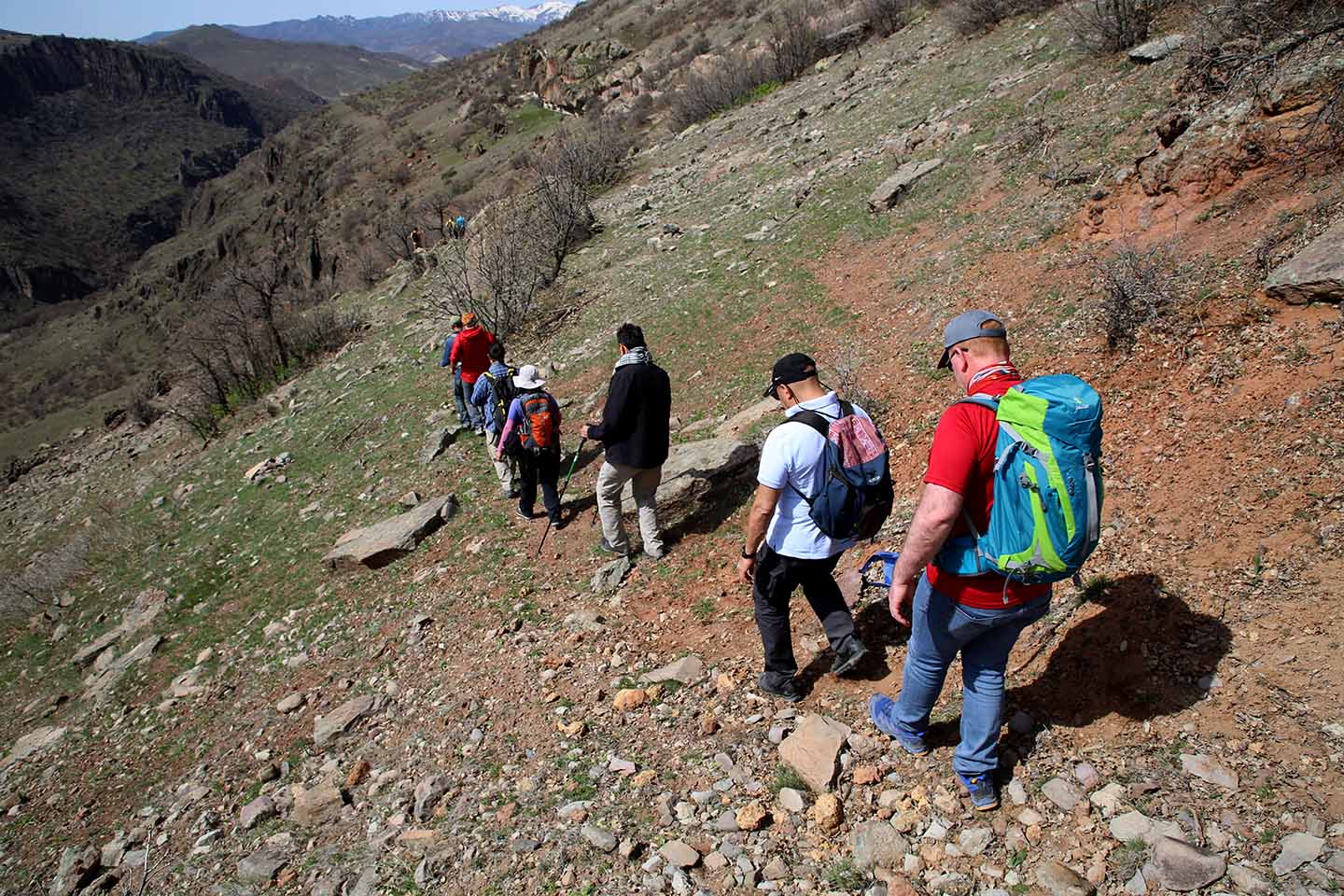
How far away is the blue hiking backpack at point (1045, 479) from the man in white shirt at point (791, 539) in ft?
2.66

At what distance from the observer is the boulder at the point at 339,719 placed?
4.63 metres

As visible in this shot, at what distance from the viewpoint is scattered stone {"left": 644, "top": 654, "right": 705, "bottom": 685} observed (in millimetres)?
3887

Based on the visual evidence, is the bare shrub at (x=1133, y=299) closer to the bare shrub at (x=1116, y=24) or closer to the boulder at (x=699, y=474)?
the boulder at (x=699, y=474)

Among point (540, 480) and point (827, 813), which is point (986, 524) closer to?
point (827, 813)

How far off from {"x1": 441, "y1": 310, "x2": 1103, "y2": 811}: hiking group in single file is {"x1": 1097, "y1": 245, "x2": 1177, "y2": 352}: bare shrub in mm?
2540

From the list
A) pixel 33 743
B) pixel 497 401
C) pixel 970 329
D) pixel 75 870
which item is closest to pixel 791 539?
pixel 970 329

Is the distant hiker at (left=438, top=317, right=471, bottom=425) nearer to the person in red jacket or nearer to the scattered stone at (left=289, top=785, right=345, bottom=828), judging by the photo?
the person in red jacket

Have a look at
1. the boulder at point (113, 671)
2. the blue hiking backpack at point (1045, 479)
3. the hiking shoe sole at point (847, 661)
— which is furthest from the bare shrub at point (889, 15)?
the boulder at point (113, 671)

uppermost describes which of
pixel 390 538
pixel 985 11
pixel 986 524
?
pixel 985 11

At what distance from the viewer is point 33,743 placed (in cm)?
627

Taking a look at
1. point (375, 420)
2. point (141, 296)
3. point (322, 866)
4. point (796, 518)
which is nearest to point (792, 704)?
point (796, 518)

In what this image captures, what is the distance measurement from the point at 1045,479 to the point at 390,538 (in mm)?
6286

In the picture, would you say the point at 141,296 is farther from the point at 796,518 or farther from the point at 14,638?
the point at 796,518

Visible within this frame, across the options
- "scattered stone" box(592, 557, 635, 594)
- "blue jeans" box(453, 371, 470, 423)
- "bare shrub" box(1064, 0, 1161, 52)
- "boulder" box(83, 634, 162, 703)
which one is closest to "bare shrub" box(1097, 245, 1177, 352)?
"scattered stone" box(592, 557, 635, 594)
